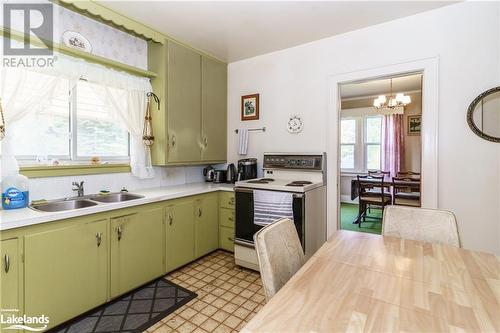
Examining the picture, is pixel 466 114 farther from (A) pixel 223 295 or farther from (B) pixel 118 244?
(B) pixel 118 244

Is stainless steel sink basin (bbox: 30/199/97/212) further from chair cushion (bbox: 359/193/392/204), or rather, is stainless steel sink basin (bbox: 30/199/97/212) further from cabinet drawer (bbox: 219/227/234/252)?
chair cushion (bbox: 359/193/392/204)

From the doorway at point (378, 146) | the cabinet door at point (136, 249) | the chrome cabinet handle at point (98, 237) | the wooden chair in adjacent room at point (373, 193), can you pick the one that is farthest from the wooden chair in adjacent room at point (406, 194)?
the chrome cabinet handle at point (98, 237)

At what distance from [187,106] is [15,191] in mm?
1687

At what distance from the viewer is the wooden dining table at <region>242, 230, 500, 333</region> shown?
0.74 m

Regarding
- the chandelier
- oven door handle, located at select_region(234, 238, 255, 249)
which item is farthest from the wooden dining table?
the chandelier

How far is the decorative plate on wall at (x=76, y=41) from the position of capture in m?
2.12

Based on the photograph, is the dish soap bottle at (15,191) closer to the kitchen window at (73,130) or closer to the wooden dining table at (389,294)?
the kitchen window at (73,130)

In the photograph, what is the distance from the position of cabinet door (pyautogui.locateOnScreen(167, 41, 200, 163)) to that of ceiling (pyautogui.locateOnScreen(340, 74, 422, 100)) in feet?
8.90

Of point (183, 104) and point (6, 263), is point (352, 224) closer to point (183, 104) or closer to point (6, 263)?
point (183, 104)

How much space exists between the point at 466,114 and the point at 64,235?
3165 mm

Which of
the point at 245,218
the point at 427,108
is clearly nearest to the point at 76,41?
the point at 245,218

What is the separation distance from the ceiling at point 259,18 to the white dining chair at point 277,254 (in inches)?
73.1

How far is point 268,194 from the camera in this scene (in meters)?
2.48

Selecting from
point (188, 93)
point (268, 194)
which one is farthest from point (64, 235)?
point (188, 93)
